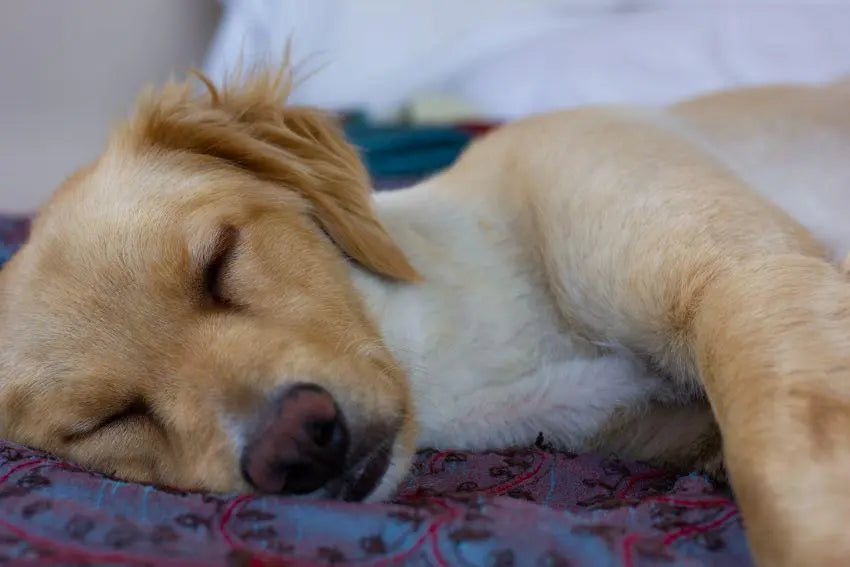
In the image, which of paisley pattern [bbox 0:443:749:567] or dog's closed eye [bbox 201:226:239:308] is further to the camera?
dog's closed eye [bbox 201:226:239:308]

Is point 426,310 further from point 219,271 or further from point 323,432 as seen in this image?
point 323,432

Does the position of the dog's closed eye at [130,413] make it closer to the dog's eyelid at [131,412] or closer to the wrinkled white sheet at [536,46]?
the dog's eyelid at [131,412]

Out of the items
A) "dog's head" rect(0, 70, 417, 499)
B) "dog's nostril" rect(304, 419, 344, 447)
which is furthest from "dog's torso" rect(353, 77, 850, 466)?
"dog's nostril" rect(304, 419, 344, 447)

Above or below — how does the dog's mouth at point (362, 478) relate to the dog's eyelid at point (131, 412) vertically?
below

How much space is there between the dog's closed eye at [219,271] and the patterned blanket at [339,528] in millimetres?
280

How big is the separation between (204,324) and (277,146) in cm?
44

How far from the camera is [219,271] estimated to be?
1.17 m

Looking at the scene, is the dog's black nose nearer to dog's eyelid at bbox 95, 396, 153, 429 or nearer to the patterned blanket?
the patterned blanket

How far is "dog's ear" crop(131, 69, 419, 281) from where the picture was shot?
52.4 inches

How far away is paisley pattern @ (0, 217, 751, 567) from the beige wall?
2.80 meters

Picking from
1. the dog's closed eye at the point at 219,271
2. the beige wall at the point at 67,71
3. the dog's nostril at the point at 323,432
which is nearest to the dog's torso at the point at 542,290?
the dog's closed eye at the point at 219,271

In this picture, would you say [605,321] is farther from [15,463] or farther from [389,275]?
[15,463]

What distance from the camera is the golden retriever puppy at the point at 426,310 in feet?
3.05

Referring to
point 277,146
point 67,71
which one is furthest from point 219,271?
point 67,71
